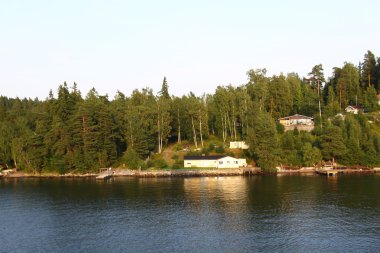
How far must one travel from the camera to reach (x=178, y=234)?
43938 mm

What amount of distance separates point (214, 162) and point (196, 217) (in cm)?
4473

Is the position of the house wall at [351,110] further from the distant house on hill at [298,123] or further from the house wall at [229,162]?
the house wall at [229,162]

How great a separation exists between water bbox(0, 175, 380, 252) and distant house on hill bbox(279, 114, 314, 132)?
3014 cm

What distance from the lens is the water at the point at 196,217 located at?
4056 centimetres

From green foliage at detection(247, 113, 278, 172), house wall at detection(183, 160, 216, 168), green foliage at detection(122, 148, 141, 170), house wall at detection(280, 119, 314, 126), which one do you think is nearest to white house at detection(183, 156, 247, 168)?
house wall at detection(183, 160, 216, 168)

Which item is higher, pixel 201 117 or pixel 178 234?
pixel 201 117

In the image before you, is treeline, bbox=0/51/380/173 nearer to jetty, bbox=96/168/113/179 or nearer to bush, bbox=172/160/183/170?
jetty, bbox=96/168/113/179

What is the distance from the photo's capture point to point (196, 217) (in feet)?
168

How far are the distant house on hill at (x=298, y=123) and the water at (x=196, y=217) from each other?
3014cm

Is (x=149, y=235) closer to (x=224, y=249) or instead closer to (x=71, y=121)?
(x=224, y=249)

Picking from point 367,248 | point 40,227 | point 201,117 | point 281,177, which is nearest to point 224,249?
point 367,248

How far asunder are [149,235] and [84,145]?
60204 mm

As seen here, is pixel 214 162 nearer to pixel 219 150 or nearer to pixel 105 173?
pixel 219 150

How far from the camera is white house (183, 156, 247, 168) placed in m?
95.1
